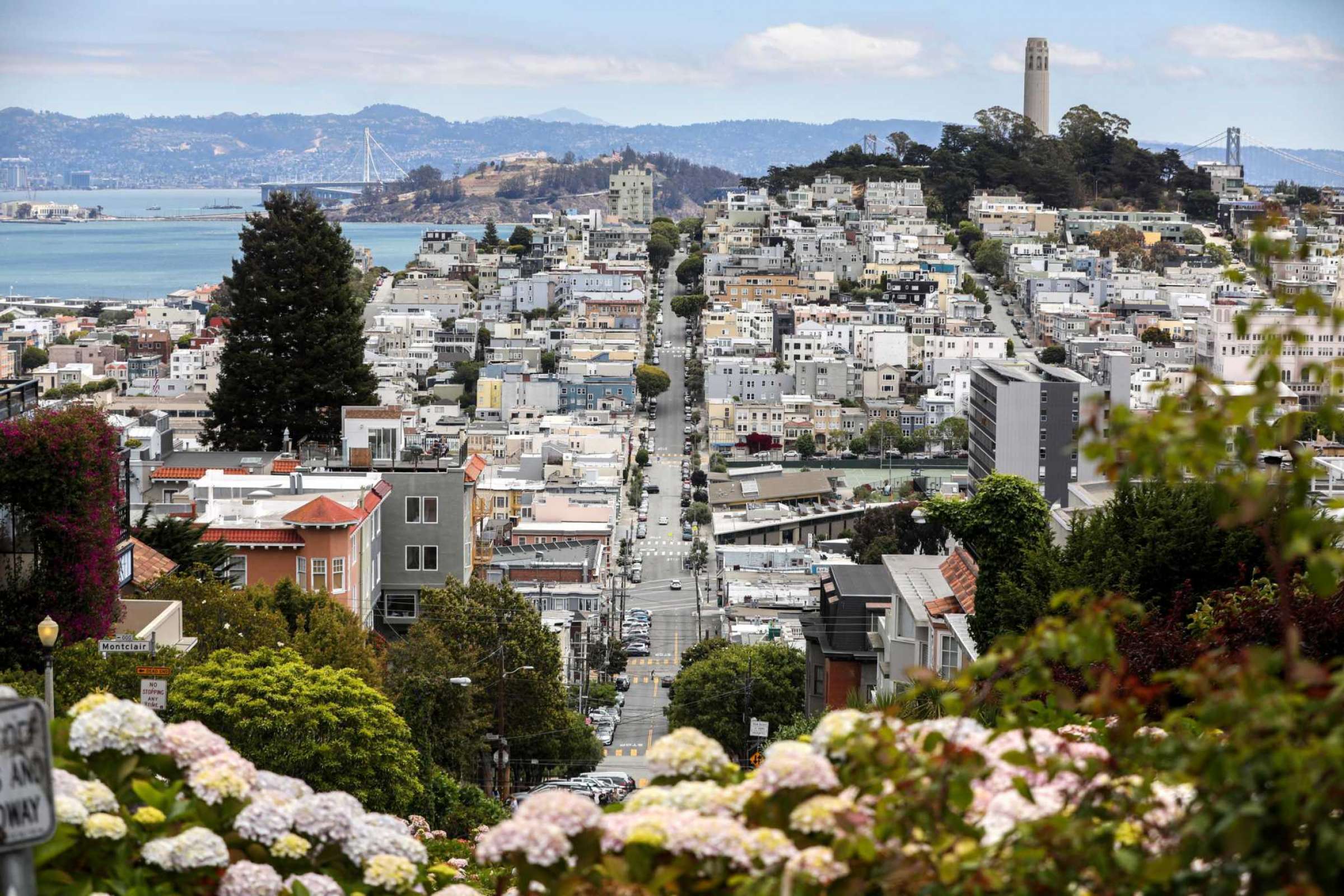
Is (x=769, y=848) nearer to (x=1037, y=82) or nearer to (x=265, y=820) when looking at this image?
(x=265, y=820)

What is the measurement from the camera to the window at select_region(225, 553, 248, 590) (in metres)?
14.8

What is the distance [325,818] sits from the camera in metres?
3.07

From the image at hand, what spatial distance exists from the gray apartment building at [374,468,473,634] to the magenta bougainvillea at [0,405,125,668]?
593 cm

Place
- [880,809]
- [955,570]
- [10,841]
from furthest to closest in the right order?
[955,570] < [880,809] < [10,841]

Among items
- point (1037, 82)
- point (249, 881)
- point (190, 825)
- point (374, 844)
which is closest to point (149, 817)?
point (190, 825)

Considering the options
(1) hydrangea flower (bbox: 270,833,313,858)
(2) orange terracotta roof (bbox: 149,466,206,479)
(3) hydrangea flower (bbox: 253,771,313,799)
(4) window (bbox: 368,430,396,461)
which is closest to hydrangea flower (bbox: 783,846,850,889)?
(1) hydrangea flower (bbox: 270,833,313,858)

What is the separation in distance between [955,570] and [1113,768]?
438 inches

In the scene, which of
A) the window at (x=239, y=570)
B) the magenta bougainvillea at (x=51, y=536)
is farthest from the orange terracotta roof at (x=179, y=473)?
the magenta bougainvillea at (x=51, y=536)

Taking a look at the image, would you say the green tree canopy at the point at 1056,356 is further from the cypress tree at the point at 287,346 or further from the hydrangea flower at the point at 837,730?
the hydrangea flower at the point at 837,730

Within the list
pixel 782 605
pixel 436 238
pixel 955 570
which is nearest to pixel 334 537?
pixel 955 570

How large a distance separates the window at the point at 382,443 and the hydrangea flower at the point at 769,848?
15.1 metres

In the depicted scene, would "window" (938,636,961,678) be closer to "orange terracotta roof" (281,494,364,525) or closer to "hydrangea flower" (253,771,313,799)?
"orange terracotta roof" (281,494,364,525)

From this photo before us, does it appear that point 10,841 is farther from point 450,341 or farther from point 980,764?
point 450,341

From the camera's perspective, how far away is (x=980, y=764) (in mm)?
2734
